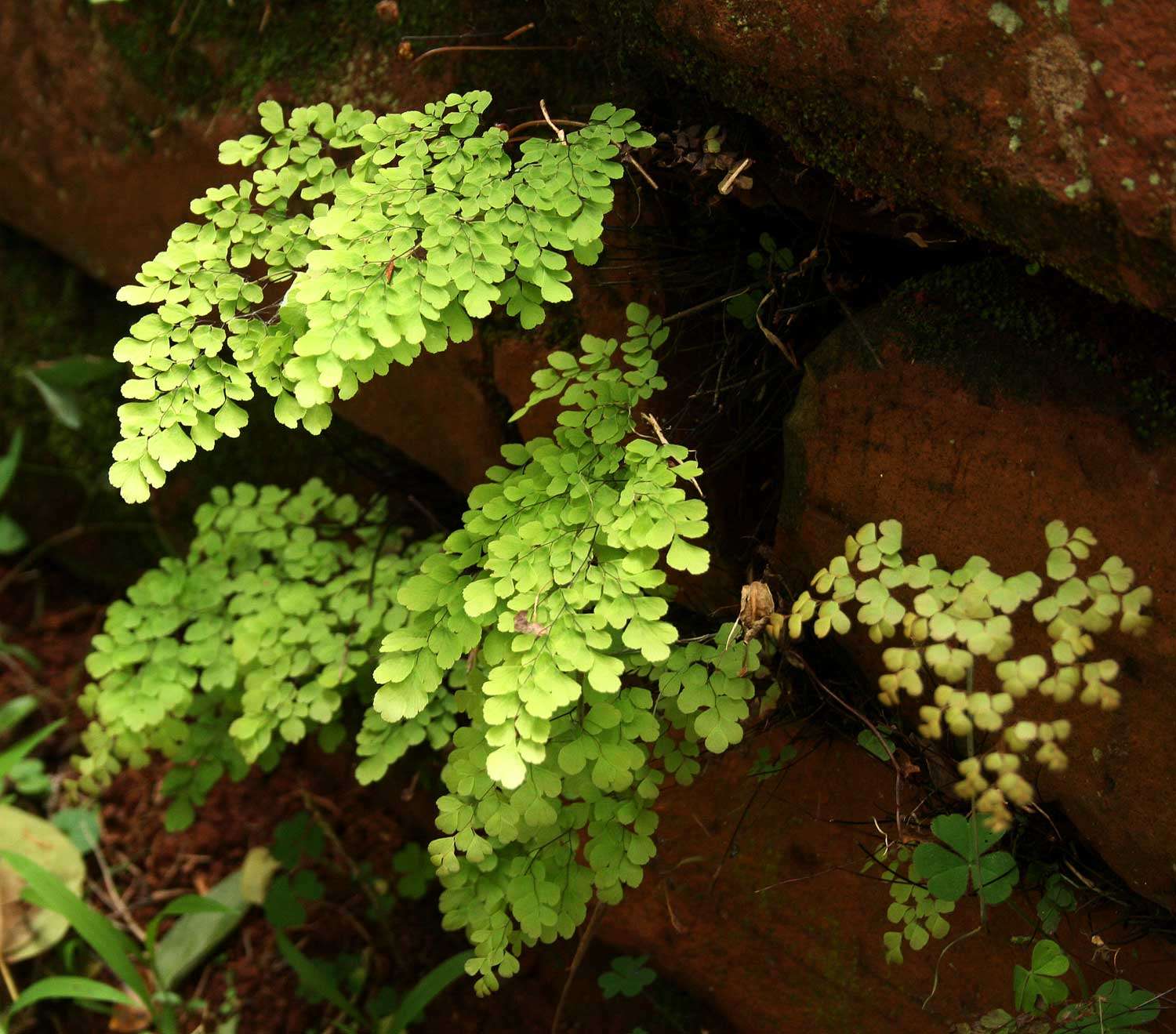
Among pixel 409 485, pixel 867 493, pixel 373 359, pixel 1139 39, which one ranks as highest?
pixel 1139 39

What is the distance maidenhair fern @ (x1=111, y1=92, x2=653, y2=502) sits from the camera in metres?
1.63

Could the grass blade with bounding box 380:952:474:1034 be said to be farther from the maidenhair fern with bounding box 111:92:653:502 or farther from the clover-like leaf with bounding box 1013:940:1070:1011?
the maidenhair fern with bounding box 111:92:653:502

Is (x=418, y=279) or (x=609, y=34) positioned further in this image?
(x=609, y=34)

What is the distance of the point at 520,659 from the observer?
5.40 ft

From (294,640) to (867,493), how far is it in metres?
1.25

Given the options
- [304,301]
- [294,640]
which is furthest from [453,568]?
[294,640]

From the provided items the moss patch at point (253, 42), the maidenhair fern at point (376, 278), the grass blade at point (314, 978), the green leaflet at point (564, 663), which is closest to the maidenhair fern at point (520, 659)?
the green leaflet at point (564, 663)

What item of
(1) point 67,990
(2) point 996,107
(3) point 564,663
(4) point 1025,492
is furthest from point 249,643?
(2) point 996,107

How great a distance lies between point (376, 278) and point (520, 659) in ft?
2.05

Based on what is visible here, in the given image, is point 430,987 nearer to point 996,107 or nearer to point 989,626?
point 989,626

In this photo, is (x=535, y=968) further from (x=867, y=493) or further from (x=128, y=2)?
(x=128, y=2)

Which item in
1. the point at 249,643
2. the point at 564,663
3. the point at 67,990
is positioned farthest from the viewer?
the point at 67,990

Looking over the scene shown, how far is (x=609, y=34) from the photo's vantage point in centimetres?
196

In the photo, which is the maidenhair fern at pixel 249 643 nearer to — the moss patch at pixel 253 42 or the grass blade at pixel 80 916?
the grass blade at pixel 80 916
